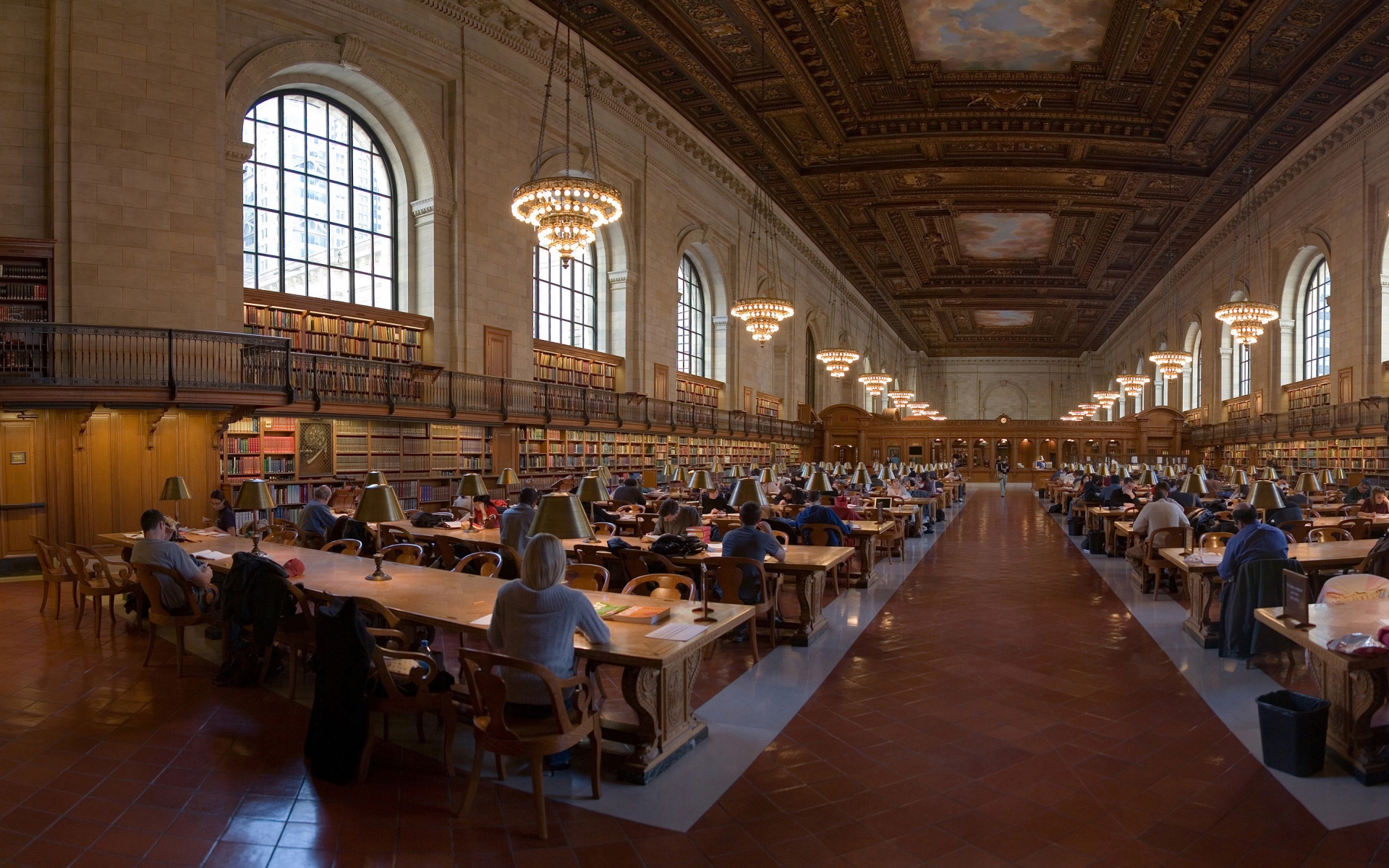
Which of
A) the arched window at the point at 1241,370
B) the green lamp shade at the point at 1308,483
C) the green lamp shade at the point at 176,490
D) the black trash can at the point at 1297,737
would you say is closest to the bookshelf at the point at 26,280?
the green lamp shade at the point at 176,490

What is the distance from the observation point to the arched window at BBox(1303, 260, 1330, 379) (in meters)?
19.6

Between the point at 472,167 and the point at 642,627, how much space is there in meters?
11.7

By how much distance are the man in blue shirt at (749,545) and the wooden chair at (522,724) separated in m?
2.54

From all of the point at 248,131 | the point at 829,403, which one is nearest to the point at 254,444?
the point at 248,131

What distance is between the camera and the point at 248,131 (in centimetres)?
1127

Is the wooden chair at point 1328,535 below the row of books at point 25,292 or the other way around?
below

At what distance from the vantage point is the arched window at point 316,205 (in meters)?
11.5

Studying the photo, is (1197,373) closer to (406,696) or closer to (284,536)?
(284,536)

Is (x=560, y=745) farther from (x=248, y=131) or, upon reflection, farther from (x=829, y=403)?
(x=829, y=403)

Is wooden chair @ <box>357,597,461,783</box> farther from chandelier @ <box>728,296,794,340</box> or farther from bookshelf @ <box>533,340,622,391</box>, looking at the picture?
chandelier @ <box>728,296,794,340</box>

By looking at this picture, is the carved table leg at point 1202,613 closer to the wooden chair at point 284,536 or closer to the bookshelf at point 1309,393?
the wooden chair at point 284,536

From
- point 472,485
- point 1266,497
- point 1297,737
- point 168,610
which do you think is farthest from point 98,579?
point 1266,497

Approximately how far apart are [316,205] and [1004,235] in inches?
792

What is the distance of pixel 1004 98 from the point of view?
15.0 metres
